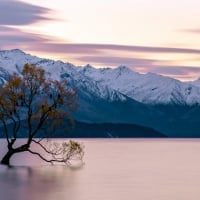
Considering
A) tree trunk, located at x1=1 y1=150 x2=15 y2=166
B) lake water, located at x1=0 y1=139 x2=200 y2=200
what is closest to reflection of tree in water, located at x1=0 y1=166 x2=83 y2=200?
lake water, located at x1=0 y1=139 x2=200 y2=200

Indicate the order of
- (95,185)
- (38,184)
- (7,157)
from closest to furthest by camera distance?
1. (38,184)
2. (95,185)
3. (7,157)

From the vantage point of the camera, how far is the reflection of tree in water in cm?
6081

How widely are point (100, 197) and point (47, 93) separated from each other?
35776 millimetres

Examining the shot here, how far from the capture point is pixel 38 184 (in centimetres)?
7200

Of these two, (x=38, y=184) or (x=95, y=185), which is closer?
(x=38, y=184)

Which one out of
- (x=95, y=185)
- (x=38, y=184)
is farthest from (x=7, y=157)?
(x=95, y=185)

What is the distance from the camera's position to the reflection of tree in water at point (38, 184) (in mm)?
60812

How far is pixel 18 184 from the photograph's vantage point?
7169 cm

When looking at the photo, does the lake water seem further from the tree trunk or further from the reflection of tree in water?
the tree trunk

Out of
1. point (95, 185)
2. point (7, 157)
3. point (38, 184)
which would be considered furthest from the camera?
point (7, 157)

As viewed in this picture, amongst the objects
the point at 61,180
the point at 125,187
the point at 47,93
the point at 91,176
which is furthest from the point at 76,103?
the point at 125,187

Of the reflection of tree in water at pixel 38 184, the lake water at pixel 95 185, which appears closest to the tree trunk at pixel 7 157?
the reflection of tree in water at pixel 38 184

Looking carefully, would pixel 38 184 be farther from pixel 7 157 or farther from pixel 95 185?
pixel 7 157

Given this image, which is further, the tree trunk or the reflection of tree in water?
the tree trunk
